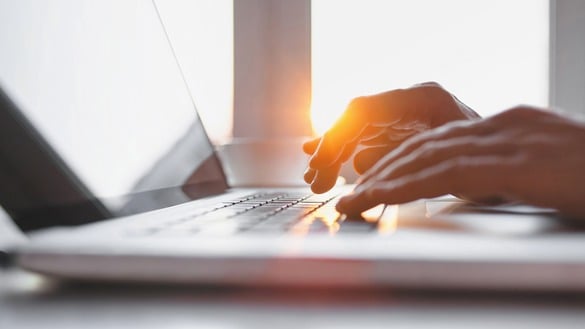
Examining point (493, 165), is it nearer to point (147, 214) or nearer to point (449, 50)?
point (147, 214)

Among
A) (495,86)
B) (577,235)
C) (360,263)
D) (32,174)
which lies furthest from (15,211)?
(495,86)

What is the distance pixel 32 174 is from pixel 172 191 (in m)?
0.25

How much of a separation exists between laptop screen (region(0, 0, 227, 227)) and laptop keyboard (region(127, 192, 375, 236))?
0.09m

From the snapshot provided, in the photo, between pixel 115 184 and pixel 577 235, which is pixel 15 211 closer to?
pixel 115 184

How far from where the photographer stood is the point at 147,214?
50 centimetres

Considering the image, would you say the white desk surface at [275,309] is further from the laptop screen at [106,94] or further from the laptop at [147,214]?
the laptop screen at [106,94]

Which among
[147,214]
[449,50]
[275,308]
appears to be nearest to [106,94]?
[147,214]

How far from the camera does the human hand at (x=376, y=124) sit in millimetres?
640

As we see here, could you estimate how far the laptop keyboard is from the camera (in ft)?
1.15

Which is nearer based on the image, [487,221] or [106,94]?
[487,221]

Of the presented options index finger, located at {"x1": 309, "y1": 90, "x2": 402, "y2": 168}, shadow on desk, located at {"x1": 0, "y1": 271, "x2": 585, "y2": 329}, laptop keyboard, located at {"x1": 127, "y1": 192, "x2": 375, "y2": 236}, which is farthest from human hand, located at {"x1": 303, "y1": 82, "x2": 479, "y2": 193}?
shadow on desk, located at {"x1": 0, "y1": 271, "x2": 585, "y2": 329}

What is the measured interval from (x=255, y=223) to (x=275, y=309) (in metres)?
0.13

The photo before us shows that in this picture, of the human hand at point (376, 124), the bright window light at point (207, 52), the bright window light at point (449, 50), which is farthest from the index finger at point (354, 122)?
the bright window light at point (449, 50)

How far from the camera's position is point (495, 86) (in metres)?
1.34
